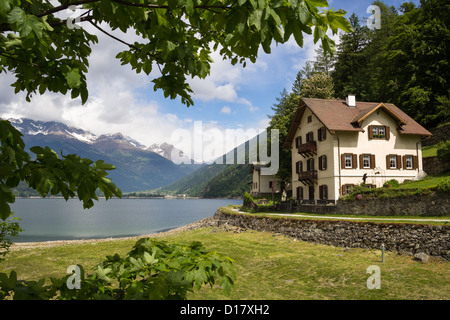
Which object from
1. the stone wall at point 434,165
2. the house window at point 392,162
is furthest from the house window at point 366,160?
the stone wall at point 434,165

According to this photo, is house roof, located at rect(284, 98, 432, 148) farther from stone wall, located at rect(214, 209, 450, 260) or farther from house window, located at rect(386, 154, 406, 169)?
stone wall, located at rect(214, 209, 450, 260)

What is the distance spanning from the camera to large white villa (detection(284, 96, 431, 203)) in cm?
3033

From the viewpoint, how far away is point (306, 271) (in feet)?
47.7

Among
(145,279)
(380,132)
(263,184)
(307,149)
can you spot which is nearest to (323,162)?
(307,149)

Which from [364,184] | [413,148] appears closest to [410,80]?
[413,148]

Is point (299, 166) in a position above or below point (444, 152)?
below

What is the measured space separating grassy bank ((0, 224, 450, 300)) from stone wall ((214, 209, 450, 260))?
0.69 m

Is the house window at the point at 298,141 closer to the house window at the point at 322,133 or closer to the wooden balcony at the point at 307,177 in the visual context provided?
the wooden balcony at the point at 307,177

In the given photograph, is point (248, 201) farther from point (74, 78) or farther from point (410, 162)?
point (74, 78)

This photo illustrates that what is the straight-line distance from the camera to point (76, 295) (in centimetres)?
265

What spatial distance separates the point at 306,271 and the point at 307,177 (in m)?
21.0

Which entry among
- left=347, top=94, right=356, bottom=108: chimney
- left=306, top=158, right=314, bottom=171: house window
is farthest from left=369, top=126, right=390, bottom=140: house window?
left=306, top=158, right=314, bottom=171: house window

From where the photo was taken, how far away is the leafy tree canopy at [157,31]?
2.03 m

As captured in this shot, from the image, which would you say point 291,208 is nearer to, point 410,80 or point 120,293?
point 410,80
